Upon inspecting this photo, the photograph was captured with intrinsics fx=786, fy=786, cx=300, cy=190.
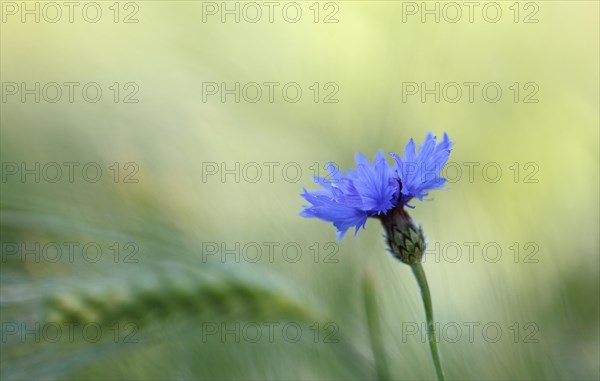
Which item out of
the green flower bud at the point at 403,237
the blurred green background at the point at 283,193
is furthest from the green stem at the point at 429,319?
the blurred green background at the point at 283,193

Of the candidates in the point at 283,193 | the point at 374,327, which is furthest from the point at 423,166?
the point at 283,193

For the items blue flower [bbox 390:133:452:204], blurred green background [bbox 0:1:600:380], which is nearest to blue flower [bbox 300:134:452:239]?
blue flower [bbox 390:133:452:204]

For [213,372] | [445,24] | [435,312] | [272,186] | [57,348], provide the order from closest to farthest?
[57,348] < [213,372] < [435,312] < [272,186] < [445,24]

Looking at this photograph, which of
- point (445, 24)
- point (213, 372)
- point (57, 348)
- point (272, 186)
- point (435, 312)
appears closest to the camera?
point (57, 348)

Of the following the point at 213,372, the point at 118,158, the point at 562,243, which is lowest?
the point at 213,372

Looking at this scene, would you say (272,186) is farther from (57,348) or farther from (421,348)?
(57,348)

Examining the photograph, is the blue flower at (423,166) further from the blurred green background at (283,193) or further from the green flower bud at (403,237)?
the blurred green background at (283,193)

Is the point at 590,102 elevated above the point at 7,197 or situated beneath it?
elevated above

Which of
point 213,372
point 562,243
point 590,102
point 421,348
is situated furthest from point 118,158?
point 590,102
